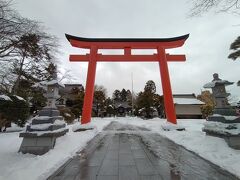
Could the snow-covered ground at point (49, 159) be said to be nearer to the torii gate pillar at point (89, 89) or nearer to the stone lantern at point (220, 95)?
the stone lantern at point (220, 95)

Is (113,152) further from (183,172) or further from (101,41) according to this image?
(101,41)

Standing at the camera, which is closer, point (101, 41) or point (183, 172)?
point (183, 172)

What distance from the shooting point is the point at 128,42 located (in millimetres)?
12320

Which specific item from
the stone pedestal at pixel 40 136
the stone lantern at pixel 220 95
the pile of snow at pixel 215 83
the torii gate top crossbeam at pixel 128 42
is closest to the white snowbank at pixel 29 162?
the stone pedestal at pixel 40 136

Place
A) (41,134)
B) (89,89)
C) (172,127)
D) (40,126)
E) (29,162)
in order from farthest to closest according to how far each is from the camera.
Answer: (89,89) < (172,127) < (40,126) < (41,134) < (29,162)

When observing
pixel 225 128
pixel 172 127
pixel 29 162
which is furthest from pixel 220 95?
pixel 29 162

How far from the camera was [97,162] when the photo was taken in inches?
188

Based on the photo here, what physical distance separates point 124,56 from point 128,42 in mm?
1097

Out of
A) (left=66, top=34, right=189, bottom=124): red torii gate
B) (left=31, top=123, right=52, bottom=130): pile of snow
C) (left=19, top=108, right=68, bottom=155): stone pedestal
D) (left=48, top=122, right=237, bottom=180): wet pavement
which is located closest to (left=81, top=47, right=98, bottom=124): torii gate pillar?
(left=66, top=34, right=189, bottom=124): red torii gate

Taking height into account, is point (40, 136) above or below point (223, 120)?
below

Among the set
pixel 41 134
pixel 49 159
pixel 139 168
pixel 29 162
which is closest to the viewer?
pixel 139 168

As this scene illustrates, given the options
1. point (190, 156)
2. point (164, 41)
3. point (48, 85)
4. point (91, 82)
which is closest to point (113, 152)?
point (190, 156)

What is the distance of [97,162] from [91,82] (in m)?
8.11

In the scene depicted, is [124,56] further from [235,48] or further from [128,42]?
[235,48]
